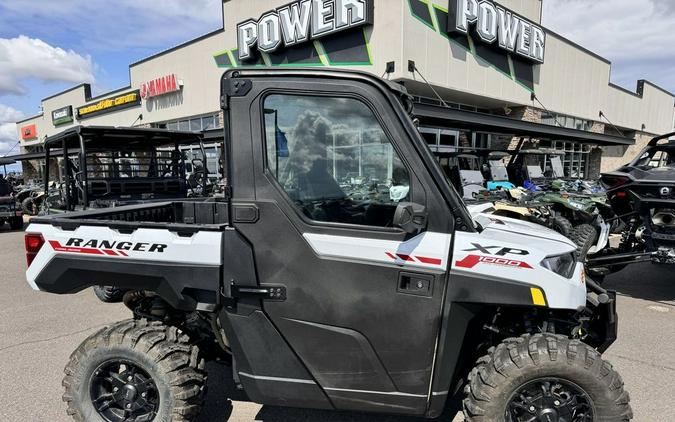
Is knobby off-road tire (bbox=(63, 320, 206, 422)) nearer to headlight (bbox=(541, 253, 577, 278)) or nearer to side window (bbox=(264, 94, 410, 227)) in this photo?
side window (bbox=(264, 94, 410, 227))

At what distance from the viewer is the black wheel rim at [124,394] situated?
2.57 m

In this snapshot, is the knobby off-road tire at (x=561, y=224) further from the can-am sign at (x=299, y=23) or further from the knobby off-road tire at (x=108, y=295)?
the can-am sign at (x=299, y=23)

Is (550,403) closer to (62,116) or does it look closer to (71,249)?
(71,249)

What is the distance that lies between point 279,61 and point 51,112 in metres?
25.4

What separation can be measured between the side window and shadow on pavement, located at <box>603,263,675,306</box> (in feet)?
17.5

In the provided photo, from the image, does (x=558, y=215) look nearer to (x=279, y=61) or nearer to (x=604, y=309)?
(x=604, y=309)

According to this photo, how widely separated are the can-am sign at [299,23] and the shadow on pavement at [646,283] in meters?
8.89

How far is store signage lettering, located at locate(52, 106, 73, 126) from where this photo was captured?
91.1 ft

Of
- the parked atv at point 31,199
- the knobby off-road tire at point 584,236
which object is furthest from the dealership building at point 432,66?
the parked atv at point 31,199

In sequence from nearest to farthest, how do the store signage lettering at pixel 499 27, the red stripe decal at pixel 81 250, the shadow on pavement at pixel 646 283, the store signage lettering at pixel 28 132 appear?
1. the red stripe decal at pixel 81 250
2. the shadow on pavement at pixel 646 283
3. the store signage lettering at pixel 499 27
4. the store signage lettering at pixel 28 132

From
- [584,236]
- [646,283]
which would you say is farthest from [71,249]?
[646,283]

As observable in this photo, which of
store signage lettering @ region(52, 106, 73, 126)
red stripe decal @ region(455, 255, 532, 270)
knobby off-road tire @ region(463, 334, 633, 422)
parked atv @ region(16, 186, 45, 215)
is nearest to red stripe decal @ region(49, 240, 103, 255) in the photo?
red stripe decal @ region(455, 255, 532, 270)

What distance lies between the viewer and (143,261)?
8.13 ft

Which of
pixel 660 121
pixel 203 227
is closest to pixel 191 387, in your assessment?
pixel 203 227
